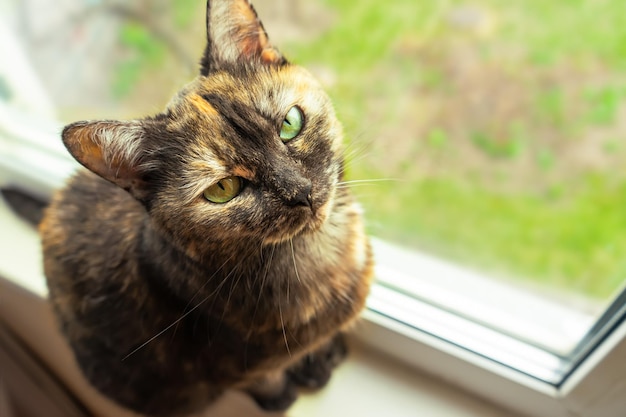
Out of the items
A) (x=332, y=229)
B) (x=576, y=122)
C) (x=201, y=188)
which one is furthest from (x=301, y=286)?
(x=576, y=122)

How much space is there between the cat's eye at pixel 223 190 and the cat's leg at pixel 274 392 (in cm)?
37

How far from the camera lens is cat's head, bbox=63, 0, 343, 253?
1.96 ft

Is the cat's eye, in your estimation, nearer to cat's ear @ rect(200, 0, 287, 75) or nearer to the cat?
the cat

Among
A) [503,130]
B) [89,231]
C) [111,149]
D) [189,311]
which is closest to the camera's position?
[111,149]

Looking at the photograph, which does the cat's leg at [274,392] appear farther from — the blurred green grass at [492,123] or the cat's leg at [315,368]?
the blurred green grass at [492,123]

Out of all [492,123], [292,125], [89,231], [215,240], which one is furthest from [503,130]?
[89,231]

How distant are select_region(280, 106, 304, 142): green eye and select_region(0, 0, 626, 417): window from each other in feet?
0.45

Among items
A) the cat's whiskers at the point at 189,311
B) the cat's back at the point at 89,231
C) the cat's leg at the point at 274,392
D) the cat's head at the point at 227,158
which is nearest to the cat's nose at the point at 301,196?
the cat's head at the point at 227,158

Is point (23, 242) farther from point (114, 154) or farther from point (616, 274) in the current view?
point (616, 274)

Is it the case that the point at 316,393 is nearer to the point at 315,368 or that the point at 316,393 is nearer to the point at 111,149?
the point at 315,368

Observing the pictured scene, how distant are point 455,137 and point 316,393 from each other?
2.03 ft

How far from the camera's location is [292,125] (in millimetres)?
646

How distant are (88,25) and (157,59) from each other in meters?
0.24

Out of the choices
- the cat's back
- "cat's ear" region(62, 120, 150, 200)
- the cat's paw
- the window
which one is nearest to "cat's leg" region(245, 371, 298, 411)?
the cat's paw
